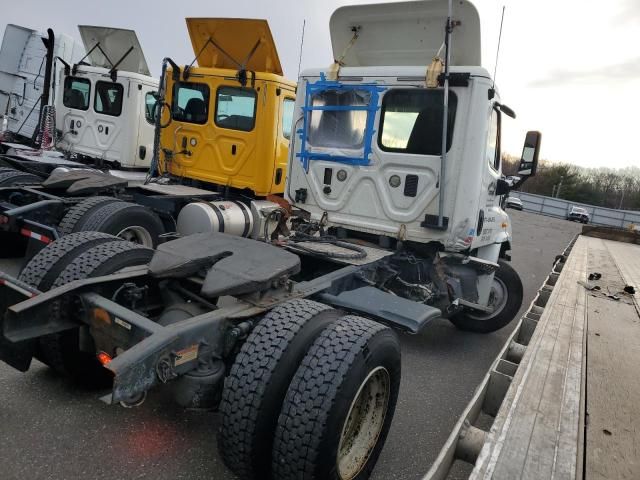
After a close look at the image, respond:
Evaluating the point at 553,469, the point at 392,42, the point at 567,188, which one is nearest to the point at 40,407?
the point at 553,469

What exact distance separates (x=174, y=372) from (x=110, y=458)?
934 millimetres

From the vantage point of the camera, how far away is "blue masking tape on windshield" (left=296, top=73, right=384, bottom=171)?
15.4 feet

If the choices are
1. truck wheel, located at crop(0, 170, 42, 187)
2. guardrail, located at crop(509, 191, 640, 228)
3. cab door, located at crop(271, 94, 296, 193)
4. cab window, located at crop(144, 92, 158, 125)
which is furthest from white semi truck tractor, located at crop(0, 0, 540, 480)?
guardrail, located at crop(509, 191, 640, 228)

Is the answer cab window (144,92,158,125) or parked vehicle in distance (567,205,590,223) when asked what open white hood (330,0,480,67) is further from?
parked vehicle in distance (567,205,590,223)

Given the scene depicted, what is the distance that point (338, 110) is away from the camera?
493 centimetres

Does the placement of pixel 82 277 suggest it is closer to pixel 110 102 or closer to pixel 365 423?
pixel 365 423

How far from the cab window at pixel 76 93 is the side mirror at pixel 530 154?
6858 mm

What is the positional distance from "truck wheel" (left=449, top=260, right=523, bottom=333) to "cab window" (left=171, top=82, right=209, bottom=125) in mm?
4446

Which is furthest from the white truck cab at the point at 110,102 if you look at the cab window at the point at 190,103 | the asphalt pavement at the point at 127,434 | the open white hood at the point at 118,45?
the asphalt pavement at the point at 127,434

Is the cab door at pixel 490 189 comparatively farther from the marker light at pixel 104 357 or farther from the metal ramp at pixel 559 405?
the marker light at pixel 104 357

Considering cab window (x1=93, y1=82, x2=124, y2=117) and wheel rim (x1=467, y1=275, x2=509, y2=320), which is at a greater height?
cab window (x1=93, y1=82, x2=124, y2=117)

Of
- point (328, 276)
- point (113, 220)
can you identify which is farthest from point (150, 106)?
point (328, 276)

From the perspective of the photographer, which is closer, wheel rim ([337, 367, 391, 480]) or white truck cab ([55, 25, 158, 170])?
wheel rim ([337, 367, 391, 480])

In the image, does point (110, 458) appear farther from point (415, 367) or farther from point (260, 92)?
point (260, 92)
